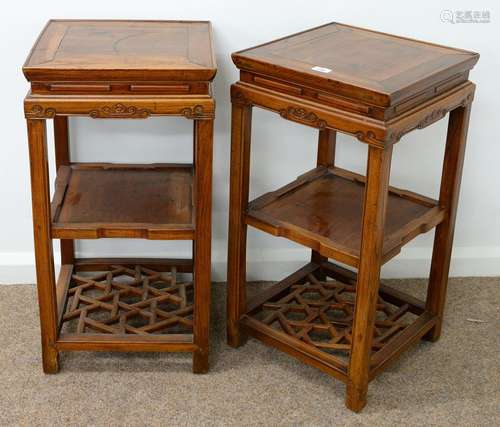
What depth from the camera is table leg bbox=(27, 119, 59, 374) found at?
1.73m

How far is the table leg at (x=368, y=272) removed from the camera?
5.44 ft

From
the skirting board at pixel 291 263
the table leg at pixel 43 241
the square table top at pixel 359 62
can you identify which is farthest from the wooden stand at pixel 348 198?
the table leg at pixel 43 241

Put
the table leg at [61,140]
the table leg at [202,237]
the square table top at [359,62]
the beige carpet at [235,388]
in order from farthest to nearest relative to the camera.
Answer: the table leg at [61,140]
the beige carpet at [235,388]
the table leg at [202,237]
the square table top at [359,62]

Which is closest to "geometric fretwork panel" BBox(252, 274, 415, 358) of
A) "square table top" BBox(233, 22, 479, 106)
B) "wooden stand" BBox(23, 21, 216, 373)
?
"wooden stand" BBox(23, 21, 216, 373)

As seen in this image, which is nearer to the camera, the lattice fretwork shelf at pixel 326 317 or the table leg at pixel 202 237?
the table leg at pixel 202 237

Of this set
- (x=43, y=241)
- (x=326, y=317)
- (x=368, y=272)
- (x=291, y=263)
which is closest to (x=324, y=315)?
(x=326, y=317)

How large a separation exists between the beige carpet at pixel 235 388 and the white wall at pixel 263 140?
30cm

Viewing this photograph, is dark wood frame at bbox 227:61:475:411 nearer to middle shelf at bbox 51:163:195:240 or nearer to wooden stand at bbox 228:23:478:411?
wooden stand at bbox 228:23:478:411

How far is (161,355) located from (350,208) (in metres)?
0.55

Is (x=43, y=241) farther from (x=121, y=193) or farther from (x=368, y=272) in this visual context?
(x=368, y=272)

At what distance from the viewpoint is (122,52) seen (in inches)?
70.2

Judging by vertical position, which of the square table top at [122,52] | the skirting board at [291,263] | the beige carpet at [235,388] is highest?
the square table top at [122,52]

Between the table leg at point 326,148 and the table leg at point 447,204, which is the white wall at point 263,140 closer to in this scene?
the table leg at point 326,148

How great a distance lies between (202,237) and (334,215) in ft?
1.00
